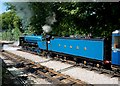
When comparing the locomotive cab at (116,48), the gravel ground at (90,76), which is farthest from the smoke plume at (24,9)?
the locomotive cab at (116,48)

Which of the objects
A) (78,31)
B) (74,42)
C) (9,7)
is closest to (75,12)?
(78,31)

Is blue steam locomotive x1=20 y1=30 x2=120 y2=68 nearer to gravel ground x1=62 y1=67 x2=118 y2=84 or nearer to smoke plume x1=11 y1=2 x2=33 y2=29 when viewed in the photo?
gravel ground x1=62 y1=67 x2=118 y2=84

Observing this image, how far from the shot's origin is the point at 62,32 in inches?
1076

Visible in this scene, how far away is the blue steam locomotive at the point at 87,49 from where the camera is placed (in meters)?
14.1

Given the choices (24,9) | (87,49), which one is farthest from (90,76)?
(24,9)

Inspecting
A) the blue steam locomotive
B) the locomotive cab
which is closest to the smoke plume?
the blue steam locomotive

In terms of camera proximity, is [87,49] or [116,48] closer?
[116,48]

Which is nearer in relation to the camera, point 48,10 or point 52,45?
Result: point 52,45

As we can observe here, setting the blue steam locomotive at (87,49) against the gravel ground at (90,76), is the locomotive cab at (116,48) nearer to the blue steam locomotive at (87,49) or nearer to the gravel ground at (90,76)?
the blue steam locomotive at (87,49)

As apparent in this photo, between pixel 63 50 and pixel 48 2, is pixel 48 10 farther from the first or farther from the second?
pixel 63 50

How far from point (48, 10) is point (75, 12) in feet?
39.7

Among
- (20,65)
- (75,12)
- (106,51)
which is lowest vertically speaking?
(20,65)

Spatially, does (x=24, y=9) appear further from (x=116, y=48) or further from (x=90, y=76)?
(x=116, y=48)

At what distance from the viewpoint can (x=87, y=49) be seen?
16.8 m
